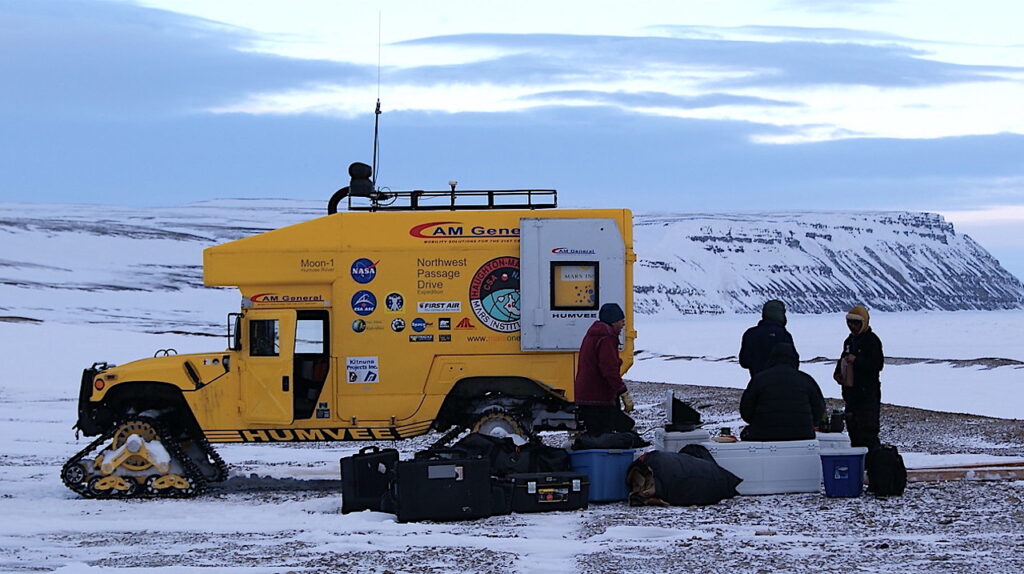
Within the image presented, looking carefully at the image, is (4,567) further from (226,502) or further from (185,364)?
(185,364)

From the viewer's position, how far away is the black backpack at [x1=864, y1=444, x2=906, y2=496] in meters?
11.6

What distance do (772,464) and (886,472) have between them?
0.96 meters

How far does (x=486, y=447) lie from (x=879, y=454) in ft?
10.8

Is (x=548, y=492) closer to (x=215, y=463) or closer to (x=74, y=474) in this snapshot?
(x=215, y=463)

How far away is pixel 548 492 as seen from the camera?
11391mm

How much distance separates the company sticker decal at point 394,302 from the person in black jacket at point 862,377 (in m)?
4.10

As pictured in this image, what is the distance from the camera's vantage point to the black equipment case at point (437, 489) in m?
10.9

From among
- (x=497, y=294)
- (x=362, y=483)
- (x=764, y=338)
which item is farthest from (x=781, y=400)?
(x=362, y=483)

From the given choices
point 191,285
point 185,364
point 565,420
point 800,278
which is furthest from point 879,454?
point 800,278

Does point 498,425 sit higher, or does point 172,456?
point 498,425

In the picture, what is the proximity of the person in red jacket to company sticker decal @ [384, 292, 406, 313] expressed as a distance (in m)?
1.94

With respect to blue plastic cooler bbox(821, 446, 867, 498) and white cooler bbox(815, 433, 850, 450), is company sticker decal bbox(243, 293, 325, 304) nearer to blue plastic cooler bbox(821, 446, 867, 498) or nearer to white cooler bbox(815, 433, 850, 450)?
white cooler bbox(815, 433, 850, 450)

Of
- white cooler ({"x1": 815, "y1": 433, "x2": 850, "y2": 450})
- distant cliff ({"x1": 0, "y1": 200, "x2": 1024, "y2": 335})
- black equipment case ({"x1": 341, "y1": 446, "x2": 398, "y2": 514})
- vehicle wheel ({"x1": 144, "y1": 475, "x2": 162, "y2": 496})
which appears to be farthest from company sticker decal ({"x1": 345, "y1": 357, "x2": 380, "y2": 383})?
distant cliff ({"x1": 0, "y1": 200, "x2": 1024, "y2": 335})

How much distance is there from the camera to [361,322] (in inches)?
524
